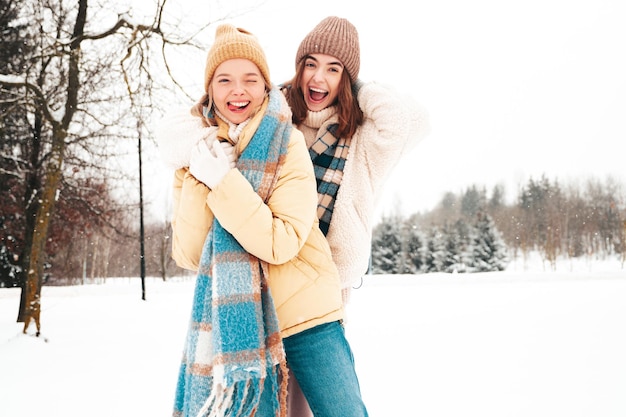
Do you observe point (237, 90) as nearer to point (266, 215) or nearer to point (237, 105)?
point (237, 105)

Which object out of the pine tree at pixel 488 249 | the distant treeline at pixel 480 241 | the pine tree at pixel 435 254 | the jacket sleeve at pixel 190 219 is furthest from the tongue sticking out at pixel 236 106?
the pine tree at pixel 435 254

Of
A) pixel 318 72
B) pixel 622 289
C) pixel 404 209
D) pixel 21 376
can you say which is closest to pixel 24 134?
pixel 21 376

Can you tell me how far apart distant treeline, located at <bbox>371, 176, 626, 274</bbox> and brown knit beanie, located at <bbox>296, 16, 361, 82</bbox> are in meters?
26.3

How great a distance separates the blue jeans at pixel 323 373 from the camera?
4.67 ft

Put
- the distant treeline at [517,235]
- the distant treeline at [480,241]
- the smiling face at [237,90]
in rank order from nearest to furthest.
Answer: the smiling face at [237,90]
the distant treeline at [480,241]
the distant treeline at [517,235]

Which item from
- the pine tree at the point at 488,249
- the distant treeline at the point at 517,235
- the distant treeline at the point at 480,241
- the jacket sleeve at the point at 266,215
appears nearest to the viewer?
the jacket sleeve at the point at 266,215

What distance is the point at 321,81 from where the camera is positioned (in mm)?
1739

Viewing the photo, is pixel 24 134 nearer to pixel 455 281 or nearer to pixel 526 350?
pixel 526 350

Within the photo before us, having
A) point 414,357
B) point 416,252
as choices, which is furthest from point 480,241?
point 414,357

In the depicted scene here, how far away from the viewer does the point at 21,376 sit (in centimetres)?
464

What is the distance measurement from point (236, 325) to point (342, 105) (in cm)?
90

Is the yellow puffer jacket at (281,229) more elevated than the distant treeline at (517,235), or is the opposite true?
the distant treeline at (517,235)

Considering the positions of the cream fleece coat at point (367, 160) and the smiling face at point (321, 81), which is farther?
the smiling face at point (321, 81)

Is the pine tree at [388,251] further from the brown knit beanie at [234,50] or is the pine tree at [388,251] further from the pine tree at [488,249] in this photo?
the brown knit beanie at [234,50]
